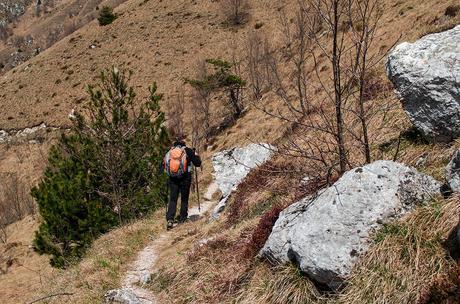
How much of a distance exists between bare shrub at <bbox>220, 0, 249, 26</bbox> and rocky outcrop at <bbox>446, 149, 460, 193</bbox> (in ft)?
142

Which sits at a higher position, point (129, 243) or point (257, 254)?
point (257, 254)

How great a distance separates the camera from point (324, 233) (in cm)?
454

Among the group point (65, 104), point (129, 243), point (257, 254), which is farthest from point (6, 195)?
point (257, 254)

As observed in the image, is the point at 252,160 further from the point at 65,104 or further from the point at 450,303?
the point at 65,104

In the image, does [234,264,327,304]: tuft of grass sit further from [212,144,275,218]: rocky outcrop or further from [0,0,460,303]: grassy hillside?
[212,144,275,218]: rocky outcrop

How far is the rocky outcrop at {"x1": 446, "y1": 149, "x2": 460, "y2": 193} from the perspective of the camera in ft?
14.0

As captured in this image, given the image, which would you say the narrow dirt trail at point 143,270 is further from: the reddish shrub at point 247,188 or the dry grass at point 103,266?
the reddish shrub at point 247,188

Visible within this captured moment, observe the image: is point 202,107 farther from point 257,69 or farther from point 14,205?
point 14,205

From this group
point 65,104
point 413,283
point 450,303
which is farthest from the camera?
point 65,104

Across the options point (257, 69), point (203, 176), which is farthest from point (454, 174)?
point (257, 69)

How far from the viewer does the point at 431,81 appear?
5.86 meters

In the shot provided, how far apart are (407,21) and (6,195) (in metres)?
30.6

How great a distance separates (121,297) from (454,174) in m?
4.44

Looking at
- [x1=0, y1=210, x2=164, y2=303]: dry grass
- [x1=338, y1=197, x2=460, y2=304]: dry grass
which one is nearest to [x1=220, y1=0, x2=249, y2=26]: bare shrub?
[x1=0, y1=210, x2=164, y2=303]: dry grass
